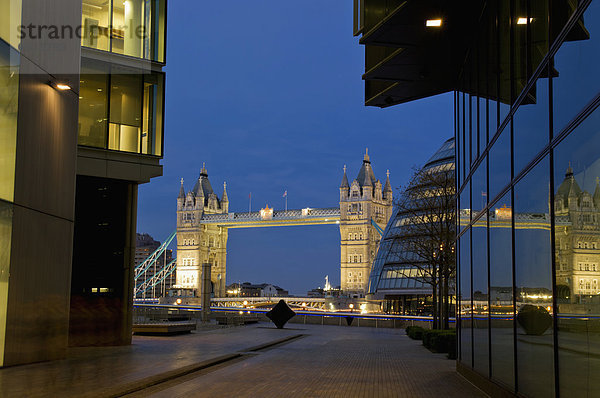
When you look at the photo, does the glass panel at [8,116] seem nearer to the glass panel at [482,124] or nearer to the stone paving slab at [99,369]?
the stone paving slab at [99,369]

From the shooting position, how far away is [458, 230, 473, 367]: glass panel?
15.9 meters

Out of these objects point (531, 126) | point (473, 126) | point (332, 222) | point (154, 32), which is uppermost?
point (332, 222)

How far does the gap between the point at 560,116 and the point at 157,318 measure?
43859 millimetres

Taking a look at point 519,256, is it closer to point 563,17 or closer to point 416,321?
point 563,17

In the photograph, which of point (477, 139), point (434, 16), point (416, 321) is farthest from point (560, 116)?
point (416, 321)

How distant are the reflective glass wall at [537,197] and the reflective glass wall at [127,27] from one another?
12.3m

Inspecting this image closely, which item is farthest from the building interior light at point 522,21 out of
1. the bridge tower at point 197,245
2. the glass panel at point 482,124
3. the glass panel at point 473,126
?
the bridge tower at point 197,245

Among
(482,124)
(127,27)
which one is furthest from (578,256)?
(127,27)

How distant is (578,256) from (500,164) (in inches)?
185

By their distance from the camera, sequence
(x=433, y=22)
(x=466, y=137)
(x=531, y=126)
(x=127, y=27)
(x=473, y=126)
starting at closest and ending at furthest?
(x=531, y=126)
(x=433, y=22)
(x=473, y=126)
(x=466, y=137)
(x=127, y=27)

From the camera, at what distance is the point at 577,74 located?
23.9ft

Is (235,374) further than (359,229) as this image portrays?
No

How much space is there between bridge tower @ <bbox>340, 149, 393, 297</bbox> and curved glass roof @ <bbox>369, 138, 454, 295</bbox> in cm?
6272

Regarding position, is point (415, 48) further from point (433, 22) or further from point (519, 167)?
point (519, 167)
